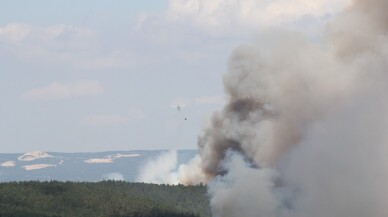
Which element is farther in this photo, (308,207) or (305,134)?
(305,134)

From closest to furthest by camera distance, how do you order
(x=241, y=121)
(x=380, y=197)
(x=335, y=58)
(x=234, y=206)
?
(x=380, y=197) → (x=234, y=206) → (x=335, y=58) → (x=241, y=121)

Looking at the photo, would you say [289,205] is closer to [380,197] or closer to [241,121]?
[380,197]

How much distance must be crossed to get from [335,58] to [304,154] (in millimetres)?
20480

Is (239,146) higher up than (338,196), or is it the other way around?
(239,146)

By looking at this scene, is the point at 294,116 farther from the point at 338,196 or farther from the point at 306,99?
the point at 338,196

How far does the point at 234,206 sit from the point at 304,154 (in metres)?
12.8

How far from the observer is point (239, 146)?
639 ft

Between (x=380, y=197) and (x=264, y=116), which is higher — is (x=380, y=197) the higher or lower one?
the lower one

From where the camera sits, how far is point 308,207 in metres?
163

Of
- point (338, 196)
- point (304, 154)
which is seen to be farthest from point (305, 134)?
point (338, 196)

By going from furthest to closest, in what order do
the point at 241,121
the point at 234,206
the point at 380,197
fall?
the point at 241,121, the point at 234,206, the point at 380,197

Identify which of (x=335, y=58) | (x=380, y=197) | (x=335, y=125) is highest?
(x=335, y=58)

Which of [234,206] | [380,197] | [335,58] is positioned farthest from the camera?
[335,58]

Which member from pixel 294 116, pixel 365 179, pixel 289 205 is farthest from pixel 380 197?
pixel 294 116
